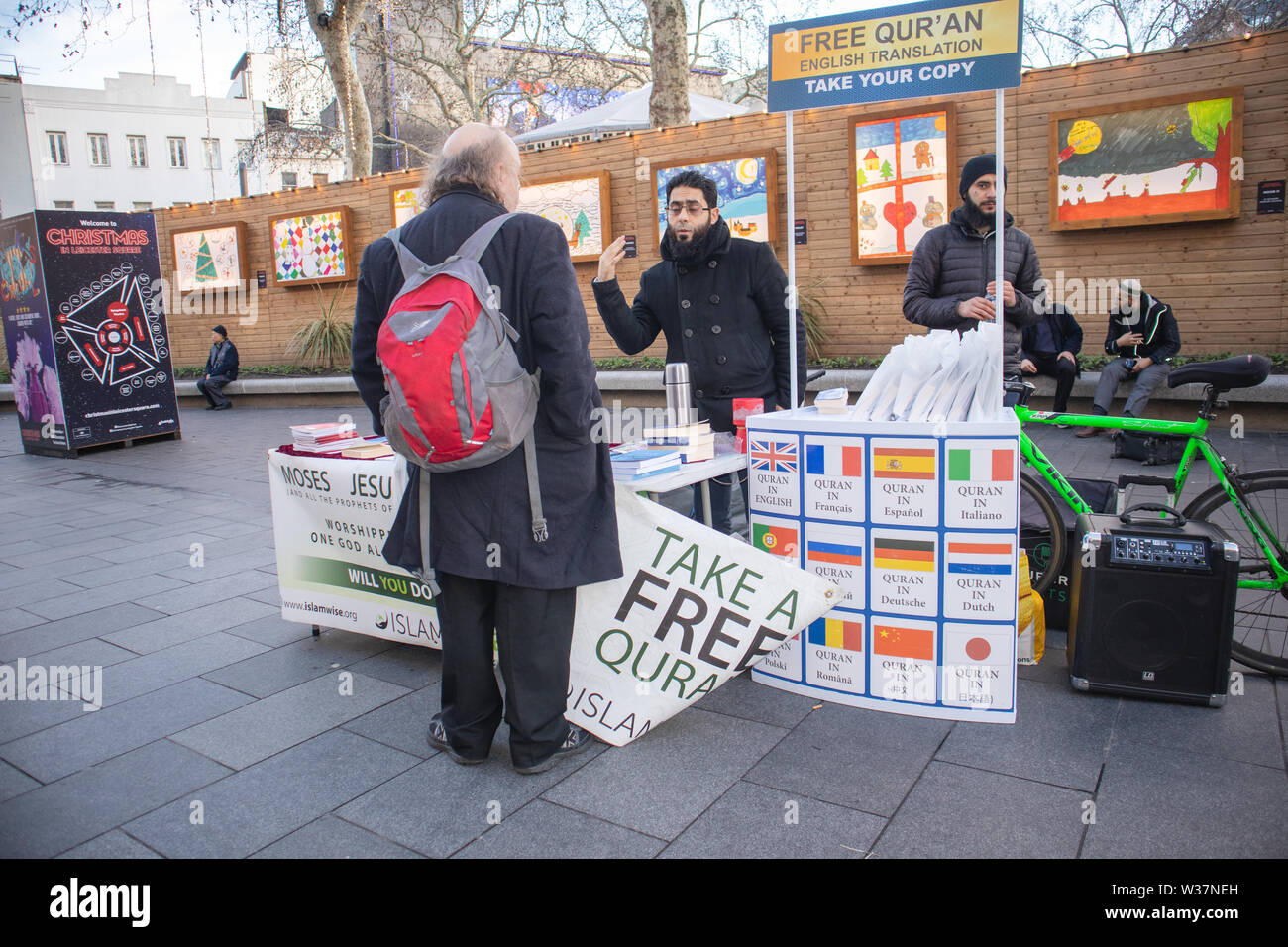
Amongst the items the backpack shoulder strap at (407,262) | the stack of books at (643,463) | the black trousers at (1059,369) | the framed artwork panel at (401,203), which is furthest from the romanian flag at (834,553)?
the framed artwork panel at (401,203)

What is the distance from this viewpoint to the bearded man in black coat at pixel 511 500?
8.63 feet

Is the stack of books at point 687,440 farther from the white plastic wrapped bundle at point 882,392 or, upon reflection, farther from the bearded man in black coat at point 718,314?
the white plastic wrapped bundle at point 882,392

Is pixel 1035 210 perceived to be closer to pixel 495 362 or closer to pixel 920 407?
pixel 920 407

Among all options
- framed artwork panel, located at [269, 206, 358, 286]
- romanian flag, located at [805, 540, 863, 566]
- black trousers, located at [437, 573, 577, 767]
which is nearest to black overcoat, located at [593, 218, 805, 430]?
romanian flag, located at [805, 540, 863, 566]

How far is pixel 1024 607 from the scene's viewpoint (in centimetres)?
353

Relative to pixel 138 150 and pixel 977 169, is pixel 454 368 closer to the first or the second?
pixel 977 169

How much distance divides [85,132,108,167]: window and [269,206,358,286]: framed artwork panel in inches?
1497

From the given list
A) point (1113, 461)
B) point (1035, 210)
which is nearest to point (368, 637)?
point (1113, 461)

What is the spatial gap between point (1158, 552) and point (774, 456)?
1.33 meters

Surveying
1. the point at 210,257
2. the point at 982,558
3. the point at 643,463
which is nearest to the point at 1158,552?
the point at 982,558

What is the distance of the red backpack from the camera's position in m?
2.46

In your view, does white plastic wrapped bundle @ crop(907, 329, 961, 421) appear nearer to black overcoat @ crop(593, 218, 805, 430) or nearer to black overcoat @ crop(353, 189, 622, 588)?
black overcoat @ crop(593, 218, 805, 430)

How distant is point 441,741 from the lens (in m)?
3.10

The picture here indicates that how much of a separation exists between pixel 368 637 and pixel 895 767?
8.18ft
